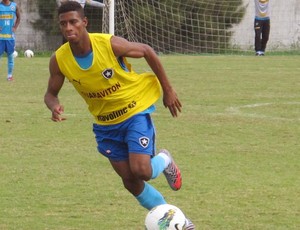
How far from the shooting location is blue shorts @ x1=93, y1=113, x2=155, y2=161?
20.3ft

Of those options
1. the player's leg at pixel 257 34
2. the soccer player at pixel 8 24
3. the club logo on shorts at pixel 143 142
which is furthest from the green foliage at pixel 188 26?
the club logo on shorts at pixel 143 142

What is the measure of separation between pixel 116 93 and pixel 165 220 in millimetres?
1102

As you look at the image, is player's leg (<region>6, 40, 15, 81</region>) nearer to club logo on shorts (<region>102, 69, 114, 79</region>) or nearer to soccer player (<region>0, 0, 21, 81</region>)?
soccer player (<region>0, 0, 21, 81</region>)

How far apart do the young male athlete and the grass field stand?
480 millimetres

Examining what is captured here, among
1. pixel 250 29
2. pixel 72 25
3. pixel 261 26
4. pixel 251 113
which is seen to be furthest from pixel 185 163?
pixel 250 29

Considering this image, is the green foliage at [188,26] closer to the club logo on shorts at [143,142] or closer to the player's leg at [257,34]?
the player's leg at [257,34]

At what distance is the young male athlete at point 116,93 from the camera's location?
6191mm

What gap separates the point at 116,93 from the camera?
631cm

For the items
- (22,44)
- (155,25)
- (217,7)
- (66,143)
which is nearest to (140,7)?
(155,25)

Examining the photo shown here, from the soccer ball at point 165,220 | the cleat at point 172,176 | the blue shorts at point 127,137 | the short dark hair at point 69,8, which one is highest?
the short dark hair at point 69,8

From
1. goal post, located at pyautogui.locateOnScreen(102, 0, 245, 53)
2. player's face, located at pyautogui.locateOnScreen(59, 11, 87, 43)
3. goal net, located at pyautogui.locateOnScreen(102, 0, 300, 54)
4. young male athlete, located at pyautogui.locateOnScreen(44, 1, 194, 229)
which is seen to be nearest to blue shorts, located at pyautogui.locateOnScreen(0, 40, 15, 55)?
goal net, located at pyautogui.locateOnScreen(102, 0, 300, 54)

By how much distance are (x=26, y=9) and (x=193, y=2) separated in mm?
6667

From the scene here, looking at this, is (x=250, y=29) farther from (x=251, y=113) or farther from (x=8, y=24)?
(x=251, y=113)

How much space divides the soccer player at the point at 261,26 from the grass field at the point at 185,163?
9.47 meters
